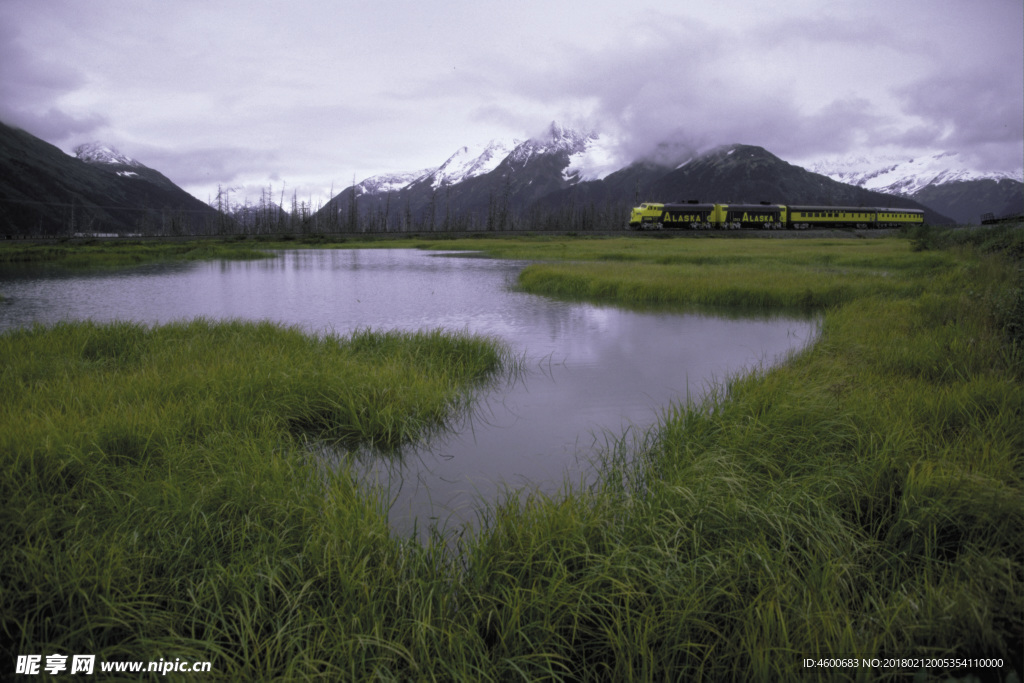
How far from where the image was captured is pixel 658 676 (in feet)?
9.91

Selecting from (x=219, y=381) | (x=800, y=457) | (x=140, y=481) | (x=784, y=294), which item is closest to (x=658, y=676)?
(x=800, y=457)

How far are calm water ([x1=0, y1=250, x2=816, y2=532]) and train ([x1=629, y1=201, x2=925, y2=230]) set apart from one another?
45548mm

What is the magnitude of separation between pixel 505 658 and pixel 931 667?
2148 mm

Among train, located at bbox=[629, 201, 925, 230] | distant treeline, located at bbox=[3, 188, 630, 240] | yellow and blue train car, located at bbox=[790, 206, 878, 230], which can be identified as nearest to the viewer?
train, located at bbox=[629, 201, 925, 230]

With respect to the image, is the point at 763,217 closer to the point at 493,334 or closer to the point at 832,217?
the point at 832,217

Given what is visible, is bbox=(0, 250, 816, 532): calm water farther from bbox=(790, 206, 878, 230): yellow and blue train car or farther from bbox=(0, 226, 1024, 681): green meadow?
bbox=(790, 206, 878, 230): yellow and blue train car

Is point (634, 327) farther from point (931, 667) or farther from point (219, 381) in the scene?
point (931, 667)

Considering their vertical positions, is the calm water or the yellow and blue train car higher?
the yellow and blue train car

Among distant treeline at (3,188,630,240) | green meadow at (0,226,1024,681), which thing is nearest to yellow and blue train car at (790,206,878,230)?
distant treeline at (3,188,630,240)

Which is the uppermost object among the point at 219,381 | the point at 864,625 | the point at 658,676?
the point at 219,381

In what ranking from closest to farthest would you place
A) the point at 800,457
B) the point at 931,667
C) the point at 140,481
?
the point at 931,667 < the point at 140,481 < the point at 800,457

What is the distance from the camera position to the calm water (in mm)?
6398

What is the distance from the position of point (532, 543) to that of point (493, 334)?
1119cm

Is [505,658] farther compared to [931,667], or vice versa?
[505,658]
